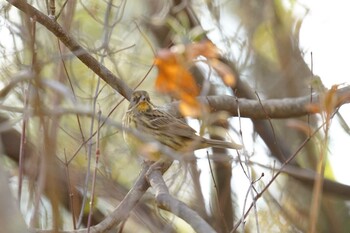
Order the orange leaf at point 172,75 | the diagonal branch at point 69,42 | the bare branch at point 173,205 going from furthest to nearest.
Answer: the diagonal branch at point 69,42
the bare branch at point 173,205
the orange leaf at point 172,75

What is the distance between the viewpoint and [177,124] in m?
6.27

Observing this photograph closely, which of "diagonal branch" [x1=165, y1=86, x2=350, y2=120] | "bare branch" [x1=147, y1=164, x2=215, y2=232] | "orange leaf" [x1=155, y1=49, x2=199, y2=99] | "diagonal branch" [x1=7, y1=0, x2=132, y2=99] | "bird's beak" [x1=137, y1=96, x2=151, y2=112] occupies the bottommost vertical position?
"bare branch" [x1=147, y1=164, x2=215, y2=232]

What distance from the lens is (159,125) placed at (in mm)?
6410

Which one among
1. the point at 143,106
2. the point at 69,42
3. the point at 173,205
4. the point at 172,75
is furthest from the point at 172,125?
the point at 172,75

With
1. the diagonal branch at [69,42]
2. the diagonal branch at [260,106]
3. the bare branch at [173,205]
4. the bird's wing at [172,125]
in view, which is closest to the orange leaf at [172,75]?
the bare branch at [173,205]

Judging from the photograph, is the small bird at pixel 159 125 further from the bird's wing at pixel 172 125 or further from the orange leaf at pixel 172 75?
the orange leaf at pixel 172 75

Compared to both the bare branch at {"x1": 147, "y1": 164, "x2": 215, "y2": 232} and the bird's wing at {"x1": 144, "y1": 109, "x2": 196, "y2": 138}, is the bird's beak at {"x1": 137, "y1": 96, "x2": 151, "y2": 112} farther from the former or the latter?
the bare branch at {"x1": 147, "y1": 164, "x2": 215, "y2": 232}

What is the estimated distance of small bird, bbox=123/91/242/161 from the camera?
617cm

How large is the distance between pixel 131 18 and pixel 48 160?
559cm

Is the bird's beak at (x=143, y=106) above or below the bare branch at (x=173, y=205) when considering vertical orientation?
above

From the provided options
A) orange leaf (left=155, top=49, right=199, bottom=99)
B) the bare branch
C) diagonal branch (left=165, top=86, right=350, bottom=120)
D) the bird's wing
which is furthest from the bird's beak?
orange leaf (left=155, top=49, right=199, bottom=99)

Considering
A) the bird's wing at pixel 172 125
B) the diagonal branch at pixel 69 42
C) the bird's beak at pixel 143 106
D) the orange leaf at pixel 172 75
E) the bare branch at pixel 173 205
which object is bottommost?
the bare branch at pixel 173 205

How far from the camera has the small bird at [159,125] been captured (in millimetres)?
6168

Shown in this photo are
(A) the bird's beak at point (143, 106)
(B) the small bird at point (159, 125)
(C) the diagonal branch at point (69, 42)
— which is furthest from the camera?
(A) the bird's beak at point (143, 106)
